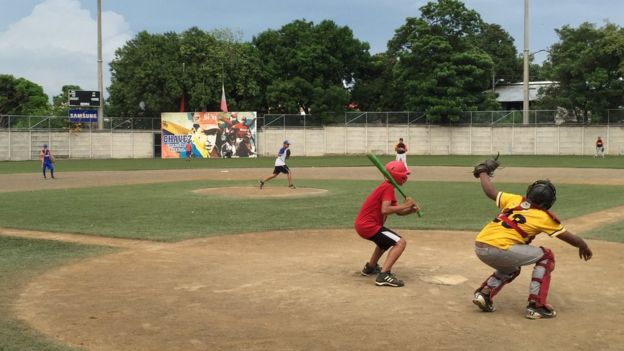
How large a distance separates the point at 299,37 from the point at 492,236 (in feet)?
183

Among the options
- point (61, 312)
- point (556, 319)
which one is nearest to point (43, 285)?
point (61, 312)

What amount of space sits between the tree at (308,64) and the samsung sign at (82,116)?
15703 millimetres

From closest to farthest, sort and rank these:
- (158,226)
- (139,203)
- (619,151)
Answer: (158,226) < (139,203) < (619,151)

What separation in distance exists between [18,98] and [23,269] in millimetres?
77986

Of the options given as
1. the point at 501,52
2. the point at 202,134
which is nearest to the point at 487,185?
the point at 202,134

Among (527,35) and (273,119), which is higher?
(527,35)

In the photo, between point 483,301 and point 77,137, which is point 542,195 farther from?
point 77,137

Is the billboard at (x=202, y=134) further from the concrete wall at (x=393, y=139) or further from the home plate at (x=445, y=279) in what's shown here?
the home plate at (x=445, y=279)

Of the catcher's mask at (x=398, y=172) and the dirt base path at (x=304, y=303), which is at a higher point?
the catcher's mask at (x=398, y=172)

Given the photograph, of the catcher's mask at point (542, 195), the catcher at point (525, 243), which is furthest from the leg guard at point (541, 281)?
the catcher's mask at point (542, 195)

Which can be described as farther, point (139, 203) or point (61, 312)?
point (139, 203)

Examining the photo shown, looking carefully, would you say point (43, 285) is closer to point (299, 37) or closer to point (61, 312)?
point (61, 312)

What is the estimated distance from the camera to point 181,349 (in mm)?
5457

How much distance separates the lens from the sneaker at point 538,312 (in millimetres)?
6395
